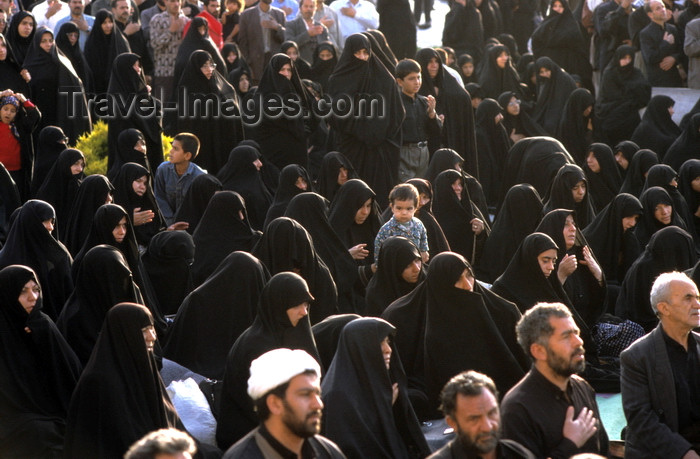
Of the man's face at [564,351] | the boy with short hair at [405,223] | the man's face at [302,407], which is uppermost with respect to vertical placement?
the man's face at [302,407]

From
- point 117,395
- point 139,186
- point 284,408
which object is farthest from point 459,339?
point 139,186

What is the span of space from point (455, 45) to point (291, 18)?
2.20 meters

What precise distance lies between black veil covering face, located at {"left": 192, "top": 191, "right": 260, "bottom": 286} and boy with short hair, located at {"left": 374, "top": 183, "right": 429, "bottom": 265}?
121cm

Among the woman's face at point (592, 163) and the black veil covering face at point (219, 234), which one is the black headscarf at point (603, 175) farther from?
the black veil covering face at point (219, 234)

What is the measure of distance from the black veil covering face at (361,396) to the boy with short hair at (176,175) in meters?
4.96

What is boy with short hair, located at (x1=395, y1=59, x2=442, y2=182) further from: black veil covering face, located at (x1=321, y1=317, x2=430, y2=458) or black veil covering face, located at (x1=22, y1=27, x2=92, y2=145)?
black veil covering face, located at (x1=321, y1=317, x2=430, y2=458)

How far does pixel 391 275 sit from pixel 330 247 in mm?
1241

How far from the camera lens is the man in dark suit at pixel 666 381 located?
17.1 feet

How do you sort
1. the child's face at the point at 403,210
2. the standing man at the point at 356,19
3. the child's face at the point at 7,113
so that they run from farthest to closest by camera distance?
1. the standing man at the point at 356,19
2. the child's face at the point at 7,113
3. the child's face at the point at 403,210

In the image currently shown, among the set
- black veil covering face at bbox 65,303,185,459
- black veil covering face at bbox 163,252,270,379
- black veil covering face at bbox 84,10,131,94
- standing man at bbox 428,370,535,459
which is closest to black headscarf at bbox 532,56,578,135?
black veil covering face at bbox 84,10,131,94

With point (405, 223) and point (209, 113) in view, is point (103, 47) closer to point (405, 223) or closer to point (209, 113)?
point (209, 113)

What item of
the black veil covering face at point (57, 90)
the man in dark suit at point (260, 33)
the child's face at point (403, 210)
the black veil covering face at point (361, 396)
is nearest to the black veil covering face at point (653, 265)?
the child's face at point (403, 210)

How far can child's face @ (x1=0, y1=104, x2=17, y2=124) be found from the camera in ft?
35.8

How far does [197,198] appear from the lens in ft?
31.4
